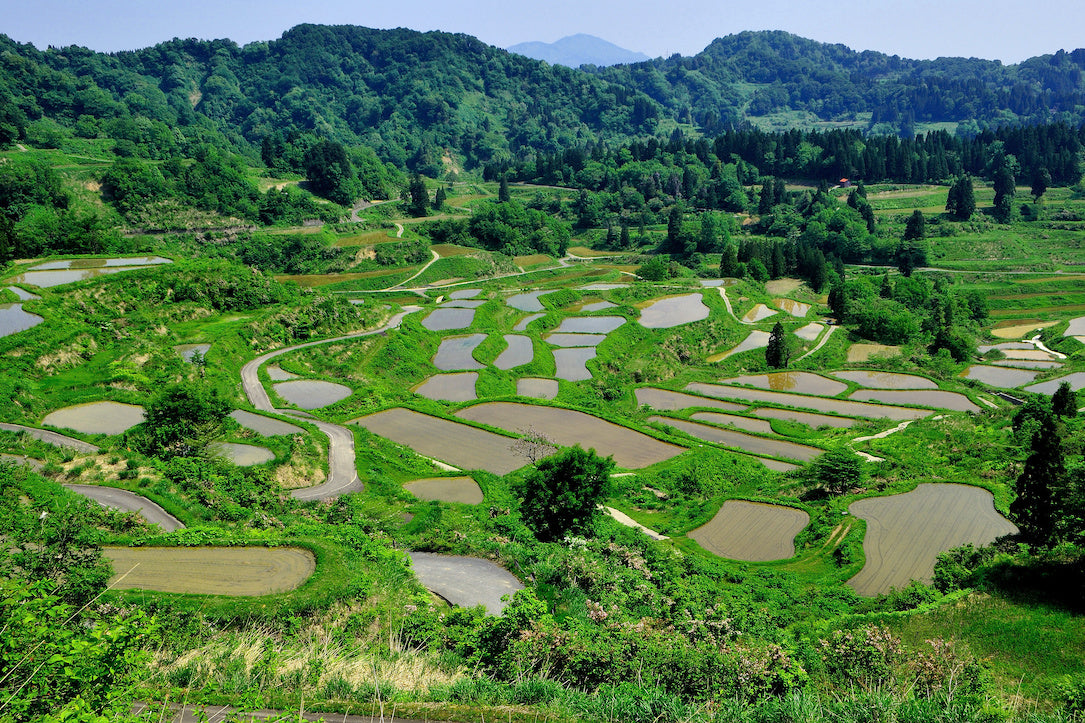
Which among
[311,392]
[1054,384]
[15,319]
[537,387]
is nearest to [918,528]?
[537,387]

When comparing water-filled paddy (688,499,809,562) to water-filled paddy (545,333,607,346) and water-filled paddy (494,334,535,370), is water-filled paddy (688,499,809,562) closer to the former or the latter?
water-filled paddy (494,334,535,370)

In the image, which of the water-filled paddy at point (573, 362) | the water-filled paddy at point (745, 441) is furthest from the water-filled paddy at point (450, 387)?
the water-filled paddy at point (745, 441)

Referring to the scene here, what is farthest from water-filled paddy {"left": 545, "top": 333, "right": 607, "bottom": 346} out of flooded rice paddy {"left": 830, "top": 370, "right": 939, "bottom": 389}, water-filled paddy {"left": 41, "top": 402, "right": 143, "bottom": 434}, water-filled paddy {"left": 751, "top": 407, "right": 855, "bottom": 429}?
water-filled paddy {"left": 41, "top": 402, "right": 143, "bottom": 434}

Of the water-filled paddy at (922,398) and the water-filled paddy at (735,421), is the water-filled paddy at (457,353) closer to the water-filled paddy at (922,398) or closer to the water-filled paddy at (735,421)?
the water-filled paddy at (735,421)

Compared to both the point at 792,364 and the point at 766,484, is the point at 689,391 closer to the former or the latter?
the point at 792,364

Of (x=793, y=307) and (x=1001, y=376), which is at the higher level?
(x=793, y=307)

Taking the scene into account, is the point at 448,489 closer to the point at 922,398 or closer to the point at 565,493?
the point at 565,493
